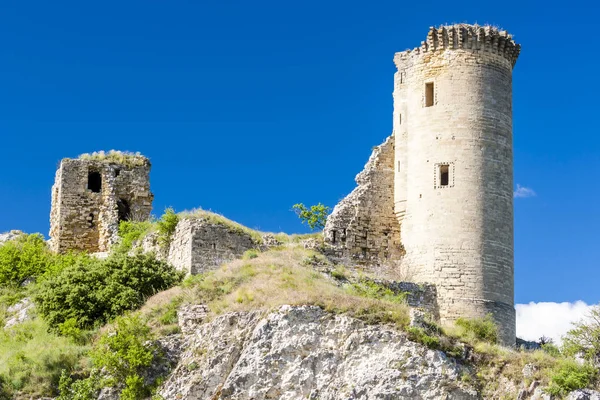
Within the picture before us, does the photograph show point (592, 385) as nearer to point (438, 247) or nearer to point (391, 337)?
point (391, 337)

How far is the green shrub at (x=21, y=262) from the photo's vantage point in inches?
1812

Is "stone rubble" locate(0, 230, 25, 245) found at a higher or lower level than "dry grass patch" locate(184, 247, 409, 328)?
higher

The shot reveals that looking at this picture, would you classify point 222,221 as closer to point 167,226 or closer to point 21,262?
point 167,226

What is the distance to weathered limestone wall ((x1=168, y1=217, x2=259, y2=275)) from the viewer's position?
135 ft

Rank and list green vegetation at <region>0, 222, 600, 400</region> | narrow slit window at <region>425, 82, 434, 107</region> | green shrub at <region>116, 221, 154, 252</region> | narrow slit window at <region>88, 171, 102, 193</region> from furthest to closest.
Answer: narrow slit window at <region>88, 171, 102, 193</region> → green shrub at <region>116, 221, 154, 252</region> → narrow slit window at <region>425, 82, 434, 107</region> → green vegetation at <region>0, 222, 600, 400</region>

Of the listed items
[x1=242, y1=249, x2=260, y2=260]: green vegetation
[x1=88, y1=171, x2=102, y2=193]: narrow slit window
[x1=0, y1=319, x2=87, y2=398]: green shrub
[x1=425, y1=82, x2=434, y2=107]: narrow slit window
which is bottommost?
[x1=0, y1=319, x2=87, y2=398]: green shrub

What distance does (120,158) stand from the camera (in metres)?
49.3

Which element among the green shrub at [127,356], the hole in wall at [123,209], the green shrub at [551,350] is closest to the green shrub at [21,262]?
the hole in wall at [123,209]

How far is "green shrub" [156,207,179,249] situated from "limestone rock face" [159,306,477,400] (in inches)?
290

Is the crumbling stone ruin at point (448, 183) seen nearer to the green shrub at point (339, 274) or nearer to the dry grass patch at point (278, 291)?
the green shrub at point (339, 274)

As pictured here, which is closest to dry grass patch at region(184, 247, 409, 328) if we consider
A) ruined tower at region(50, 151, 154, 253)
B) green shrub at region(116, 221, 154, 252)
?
green shrub at region(116, 221, 154, 252)

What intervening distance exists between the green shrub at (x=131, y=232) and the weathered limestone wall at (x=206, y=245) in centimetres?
354

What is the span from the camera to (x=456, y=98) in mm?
43344

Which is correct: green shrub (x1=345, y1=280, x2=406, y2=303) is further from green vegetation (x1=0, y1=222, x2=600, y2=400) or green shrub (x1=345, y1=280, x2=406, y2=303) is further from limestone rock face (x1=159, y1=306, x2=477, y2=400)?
limestone rock face (x1=159, y1=306, x2=477, y2=400)
